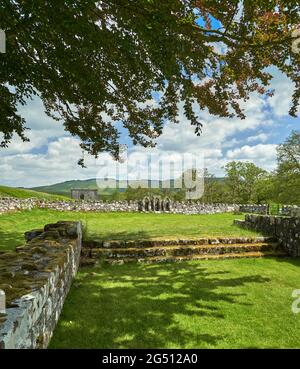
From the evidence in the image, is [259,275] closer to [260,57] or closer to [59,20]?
[260,57]

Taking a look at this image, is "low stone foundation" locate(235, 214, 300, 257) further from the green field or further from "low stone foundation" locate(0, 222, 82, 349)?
"low stone foundation" locate(0, 222, 82, 349)

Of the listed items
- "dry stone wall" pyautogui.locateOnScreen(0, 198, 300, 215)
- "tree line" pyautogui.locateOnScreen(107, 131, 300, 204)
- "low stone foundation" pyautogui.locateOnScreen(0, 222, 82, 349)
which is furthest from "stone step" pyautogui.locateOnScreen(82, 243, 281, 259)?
→ "tree line" pyautogui.locateOnScreen(107, 131, 300, 204)

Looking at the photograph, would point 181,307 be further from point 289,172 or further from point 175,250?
point 289,172

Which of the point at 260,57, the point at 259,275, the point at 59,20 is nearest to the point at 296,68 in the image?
the point at 260,57

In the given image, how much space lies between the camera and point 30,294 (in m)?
3.42

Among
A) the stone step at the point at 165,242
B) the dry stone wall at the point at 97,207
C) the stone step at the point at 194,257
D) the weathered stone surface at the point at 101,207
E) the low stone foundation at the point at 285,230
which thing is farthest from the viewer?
the weathered stone surface at the point at 101,207

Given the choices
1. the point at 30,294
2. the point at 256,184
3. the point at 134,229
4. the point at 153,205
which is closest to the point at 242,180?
the point at 256,184

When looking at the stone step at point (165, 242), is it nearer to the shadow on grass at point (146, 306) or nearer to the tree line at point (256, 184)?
the shadow on grass at point (146, 306)

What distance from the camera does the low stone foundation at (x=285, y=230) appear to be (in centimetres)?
1080

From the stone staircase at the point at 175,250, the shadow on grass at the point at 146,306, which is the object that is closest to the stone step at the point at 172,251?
the stone staircase at the point at 175,250

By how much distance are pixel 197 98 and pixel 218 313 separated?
6.57m

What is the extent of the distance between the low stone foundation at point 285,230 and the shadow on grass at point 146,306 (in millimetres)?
3231

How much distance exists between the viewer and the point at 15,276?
13.8 ft

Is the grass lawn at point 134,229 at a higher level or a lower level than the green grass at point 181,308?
higher
